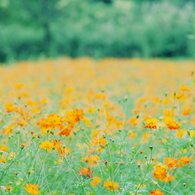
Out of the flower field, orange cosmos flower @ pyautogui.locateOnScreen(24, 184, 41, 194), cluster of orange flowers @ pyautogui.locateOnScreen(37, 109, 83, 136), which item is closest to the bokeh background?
the flower field

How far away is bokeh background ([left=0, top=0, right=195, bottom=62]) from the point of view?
1177cm

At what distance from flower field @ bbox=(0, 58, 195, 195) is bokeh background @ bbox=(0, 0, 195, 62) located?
400 centimetres

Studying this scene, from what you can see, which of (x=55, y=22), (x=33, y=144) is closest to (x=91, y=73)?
(x=33, y=144)

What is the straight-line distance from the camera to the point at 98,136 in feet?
6.47

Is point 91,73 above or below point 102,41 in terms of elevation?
above

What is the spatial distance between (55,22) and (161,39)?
3460 millimetres

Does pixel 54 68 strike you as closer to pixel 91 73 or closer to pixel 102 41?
pixel 91 73

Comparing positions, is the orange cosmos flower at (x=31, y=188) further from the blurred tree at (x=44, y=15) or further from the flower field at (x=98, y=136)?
the blurred tree at (x=44, y=15)

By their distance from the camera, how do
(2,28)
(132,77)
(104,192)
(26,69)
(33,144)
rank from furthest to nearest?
(2,28) → (26,69) → (132,77) → (33,144) → (104,192)

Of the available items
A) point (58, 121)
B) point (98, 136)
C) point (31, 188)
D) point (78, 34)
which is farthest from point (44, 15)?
point (31, 188)

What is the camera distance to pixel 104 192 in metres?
1.81

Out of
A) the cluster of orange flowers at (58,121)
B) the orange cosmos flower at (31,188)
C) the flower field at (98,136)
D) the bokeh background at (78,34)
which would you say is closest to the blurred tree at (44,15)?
the bokeh background at (78,34)

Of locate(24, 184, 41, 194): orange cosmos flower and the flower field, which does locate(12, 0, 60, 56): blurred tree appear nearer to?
the flower field

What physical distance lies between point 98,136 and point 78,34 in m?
10.2
